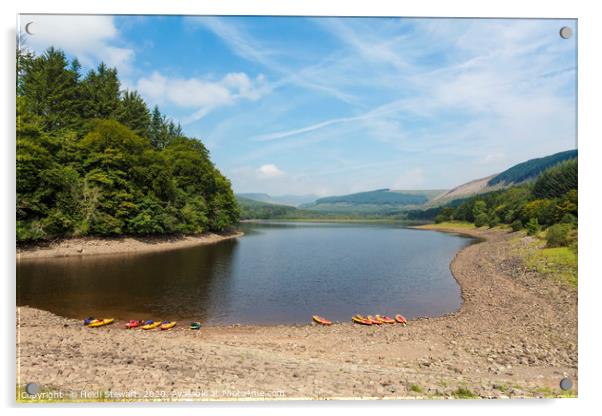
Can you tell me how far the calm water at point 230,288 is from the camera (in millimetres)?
12727

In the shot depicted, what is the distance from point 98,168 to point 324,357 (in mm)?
24525

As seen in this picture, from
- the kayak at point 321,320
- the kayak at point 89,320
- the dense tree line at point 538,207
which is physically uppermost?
the dense tree line at point 538,207

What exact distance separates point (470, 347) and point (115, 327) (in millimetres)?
10468

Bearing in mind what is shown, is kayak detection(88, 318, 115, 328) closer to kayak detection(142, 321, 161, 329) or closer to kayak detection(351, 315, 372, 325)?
kayak detection(142, 321, 161, 329)

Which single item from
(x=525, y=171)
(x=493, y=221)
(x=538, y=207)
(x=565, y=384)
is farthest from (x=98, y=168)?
(x=493, y=221)

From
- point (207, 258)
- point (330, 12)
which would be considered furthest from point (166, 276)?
point (330, 12)

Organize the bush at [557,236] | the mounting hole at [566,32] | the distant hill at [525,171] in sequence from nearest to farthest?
the mounting hole at [566,32] < the distant hill at [525,171] < the bush at [557,236]

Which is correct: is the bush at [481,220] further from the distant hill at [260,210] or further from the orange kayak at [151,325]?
the orange kayak at [151,325]

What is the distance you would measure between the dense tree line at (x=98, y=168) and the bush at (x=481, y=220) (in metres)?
49.4

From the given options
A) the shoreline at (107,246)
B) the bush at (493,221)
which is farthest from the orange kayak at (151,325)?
the bush at (493,221)

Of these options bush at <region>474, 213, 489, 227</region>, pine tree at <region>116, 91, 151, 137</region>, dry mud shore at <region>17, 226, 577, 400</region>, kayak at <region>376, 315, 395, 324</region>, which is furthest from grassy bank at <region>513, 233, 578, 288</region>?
bush at <region>474, 213, 489, 227</region>

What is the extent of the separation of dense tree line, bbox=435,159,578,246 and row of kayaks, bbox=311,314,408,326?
5.89m

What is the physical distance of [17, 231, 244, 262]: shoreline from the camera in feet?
69.2

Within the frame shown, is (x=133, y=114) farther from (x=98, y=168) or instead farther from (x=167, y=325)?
(x=167, y=325)
